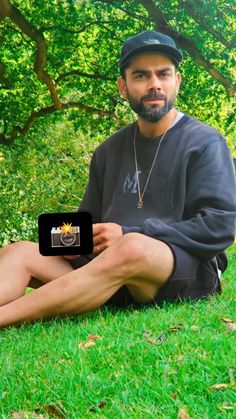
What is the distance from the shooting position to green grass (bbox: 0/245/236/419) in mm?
2146

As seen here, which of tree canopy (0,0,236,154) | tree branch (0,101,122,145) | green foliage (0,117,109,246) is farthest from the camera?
green foliage (0,117,109,246)

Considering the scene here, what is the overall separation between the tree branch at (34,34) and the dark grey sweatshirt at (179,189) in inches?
262

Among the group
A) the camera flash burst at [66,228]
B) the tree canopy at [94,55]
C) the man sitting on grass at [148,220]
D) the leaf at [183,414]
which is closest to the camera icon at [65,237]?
the camera flash burst at [66,228]

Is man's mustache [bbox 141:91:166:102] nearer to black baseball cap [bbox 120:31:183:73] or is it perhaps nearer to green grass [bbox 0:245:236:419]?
black baseball cap [bbox 120:31:183:73]

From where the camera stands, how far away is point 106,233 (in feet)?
11.8

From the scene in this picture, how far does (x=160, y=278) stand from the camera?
141 inches

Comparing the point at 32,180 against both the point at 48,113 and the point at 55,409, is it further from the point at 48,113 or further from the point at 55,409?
the point at 55,409

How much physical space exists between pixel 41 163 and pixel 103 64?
5370 mm

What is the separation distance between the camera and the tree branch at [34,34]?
10.1 m

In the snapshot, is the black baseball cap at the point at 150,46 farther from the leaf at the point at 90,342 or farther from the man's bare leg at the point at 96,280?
the leaf at the point at 90,342

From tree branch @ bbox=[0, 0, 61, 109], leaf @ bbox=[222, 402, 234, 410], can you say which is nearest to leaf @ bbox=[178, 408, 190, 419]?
leaf @ bbox=[222, 402, 234, 410]

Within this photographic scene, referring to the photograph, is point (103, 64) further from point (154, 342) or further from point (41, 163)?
point (154, 342)

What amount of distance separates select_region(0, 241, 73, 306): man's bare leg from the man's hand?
414 mm

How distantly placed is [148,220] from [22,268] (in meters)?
0.83
